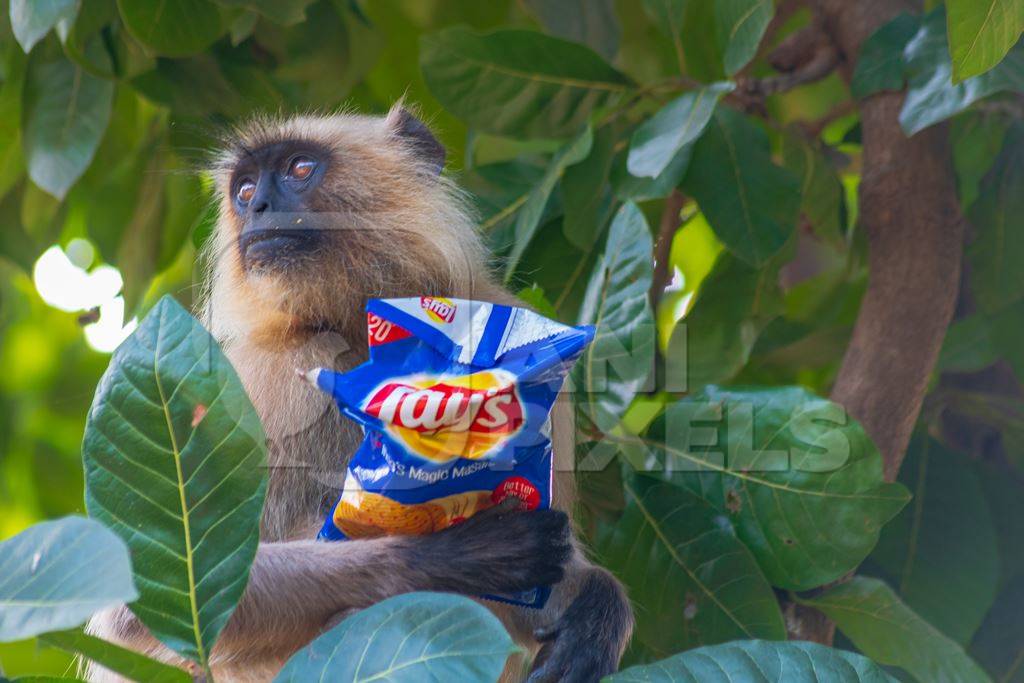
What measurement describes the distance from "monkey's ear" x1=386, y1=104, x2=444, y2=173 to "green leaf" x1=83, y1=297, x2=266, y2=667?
1.69m

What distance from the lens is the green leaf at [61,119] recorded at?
10.5 ft

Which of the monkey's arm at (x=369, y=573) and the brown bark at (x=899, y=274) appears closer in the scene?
the monkey's arm at (x=369, y=573)

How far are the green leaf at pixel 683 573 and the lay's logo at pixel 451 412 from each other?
98cm

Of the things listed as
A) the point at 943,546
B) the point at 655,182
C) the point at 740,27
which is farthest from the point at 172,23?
the point at 943,546

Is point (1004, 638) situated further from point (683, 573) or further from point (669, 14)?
point (669, 14)

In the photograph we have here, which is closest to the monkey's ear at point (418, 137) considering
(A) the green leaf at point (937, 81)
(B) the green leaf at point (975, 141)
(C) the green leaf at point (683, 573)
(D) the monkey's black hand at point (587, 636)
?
(C) the green leaf at point (683, 573)

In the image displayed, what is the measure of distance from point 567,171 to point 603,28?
86 centimetres

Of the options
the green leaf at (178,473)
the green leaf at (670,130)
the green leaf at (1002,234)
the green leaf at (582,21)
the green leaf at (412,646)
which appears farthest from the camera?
the green leaf at (582,21)

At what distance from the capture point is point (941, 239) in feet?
10.4

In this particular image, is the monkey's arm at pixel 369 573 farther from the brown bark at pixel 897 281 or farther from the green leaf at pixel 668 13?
the green leaf at pixel 668 13

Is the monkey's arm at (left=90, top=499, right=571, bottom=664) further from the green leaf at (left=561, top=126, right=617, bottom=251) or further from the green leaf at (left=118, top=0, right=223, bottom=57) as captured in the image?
the green leaf at (left=118, top=0, right=223, bottom=57)

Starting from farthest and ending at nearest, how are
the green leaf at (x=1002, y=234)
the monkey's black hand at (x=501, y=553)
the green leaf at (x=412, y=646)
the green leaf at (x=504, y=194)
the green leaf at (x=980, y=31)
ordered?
the green leaf at (x=1002, y=234) → the green leaf at (x=504, y=194) → the green leaf at (x=980, y=31) → the monkey's black hand at (x=501, y=553) → the green leaf at (x=412, y=646)

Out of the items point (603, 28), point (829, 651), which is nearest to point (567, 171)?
point (603, 28)

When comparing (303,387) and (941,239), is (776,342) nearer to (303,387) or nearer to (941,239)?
(941,239)
